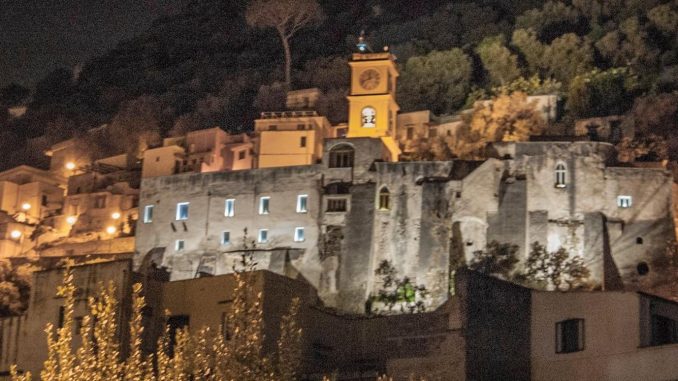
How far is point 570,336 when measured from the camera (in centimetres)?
2880

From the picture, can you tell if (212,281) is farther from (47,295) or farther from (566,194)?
(566,194)

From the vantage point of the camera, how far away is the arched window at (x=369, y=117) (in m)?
53.4

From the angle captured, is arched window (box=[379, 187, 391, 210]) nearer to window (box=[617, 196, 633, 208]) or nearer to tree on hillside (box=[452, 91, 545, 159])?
tree on hillside (box=[452, 91, 545, 159])

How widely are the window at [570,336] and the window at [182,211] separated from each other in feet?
81.5

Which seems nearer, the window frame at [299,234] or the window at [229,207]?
the window frame at [299,234]

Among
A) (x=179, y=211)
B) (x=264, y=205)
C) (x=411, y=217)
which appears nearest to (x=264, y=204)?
(x=264, y=205)

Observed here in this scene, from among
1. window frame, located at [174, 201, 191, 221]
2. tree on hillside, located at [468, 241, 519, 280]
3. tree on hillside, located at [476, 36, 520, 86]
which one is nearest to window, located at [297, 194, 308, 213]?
window frame, located at [174, 201, 191, 221]

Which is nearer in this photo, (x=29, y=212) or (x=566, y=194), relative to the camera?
(x=566, y=194)

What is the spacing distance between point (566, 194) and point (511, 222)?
246 cm

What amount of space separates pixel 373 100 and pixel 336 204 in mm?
7666

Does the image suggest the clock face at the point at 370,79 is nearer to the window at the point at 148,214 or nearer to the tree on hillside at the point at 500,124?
the tree on hillside at the point at 500,124

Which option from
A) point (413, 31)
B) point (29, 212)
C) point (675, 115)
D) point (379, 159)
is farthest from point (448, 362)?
point (413, 31)

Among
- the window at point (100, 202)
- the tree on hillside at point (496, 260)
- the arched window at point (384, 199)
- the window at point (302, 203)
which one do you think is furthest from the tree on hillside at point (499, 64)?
the window at point (100, 202)

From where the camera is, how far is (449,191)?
4578cm
